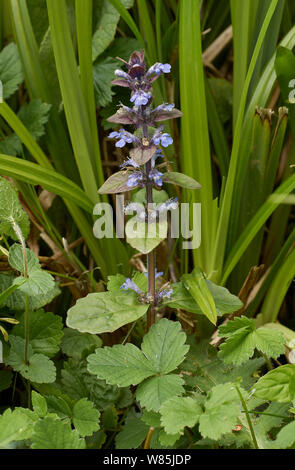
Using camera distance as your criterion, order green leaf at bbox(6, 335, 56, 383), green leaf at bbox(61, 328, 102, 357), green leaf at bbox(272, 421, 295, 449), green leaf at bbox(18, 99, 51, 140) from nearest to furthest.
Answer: green leaf at bbox(272, 421, 295, 449)
green leaf at bbox(6, 335, 56, 383)
green leaf at bbox(61, 328, 102, 357)
green leaf at bbox(18, 99, 51, 140)

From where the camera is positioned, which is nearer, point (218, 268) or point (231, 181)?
point (231, 181)

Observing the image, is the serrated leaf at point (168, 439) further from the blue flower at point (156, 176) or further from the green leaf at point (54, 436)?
the blue flower at point (156, 176)

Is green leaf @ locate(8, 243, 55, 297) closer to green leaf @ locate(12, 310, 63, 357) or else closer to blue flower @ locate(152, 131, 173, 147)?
green leaf @ locate(12, 310, 63, 357)

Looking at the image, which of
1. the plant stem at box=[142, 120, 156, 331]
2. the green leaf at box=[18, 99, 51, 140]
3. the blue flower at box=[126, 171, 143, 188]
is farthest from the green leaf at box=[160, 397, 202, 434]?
the green leaf at box=[18, 99, 51, 140]

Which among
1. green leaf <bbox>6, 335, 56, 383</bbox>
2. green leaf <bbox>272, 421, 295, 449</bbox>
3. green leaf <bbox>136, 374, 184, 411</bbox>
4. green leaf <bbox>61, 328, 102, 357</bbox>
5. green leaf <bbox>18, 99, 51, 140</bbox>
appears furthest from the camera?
green leaf <bbox>18, 99, 51, 140</bbox>

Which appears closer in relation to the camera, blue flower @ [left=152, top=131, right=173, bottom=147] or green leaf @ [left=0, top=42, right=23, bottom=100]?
blue flower @ [left=152, top=131, right=173, bottom=147]

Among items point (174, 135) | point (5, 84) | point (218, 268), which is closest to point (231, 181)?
point (218, 268)

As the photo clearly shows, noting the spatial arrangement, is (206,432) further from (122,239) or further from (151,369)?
(122,239)
